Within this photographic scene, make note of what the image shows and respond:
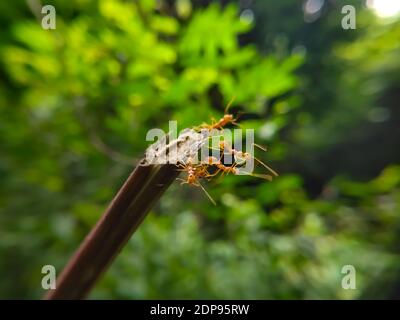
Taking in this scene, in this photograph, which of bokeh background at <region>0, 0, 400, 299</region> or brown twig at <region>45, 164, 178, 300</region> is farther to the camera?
bokeh background at <region>0, 0, 400, 299</region>

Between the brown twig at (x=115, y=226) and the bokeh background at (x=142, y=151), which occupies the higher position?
the bokeh background at (x=142, y=151)

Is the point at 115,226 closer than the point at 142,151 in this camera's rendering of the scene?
Yes

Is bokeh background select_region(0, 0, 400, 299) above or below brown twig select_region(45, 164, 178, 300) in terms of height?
above

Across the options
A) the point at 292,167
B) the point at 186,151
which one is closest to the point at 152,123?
the point at 186,151

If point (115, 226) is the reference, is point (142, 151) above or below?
above

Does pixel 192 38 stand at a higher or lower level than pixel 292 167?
lower

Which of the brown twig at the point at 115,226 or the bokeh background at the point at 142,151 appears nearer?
the brown twig at the point at 115,226

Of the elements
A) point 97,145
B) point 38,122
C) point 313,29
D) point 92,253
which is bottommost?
point 92,253

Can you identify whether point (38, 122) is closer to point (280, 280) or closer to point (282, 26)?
point (280, 280)
